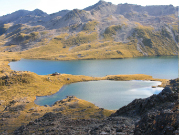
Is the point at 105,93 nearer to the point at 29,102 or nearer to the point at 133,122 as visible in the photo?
the point at 29,102

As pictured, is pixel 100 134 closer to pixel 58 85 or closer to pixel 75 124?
pixel 75 124

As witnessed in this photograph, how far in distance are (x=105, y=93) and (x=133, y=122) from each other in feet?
149

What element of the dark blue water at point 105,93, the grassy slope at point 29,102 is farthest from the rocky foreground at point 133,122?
the dark blue water at point 105,93

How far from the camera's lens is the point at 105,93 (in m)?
81.1

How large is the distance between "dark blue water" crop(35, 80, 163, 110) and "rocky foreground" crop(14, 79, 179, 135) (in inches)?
835

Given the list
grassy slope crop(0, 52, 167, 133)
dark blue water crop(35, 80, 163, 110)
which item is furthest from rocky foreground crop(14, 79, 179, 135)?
dark blue water crop(35, 80, 163, 110)

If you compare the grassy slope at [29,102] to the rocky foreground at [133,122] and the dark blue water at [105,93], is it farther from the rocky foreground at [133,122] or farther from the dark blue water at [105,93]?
the rocky foreground at [133,122]

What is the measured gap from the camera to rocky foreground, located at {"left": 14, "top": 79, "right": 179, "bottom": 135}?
2139 centimetres

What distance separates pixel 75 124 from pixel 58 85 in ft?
185

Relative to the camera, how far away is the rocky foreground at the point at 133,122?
70.2 ft

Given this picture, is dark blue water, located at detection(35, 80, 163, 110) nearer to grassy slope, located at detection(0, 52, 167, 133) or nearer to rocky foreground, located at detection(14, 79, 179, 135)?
grassy slope, located at detection(0, 52, 167, 133)

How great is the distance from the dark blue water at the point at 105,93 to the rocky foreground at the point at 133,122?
21.2m

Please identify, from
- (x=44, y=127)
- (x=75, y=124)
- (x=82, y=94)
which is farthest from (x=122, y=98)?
(x=44, y=127)

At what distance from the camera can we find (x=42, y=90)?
83250 mm
